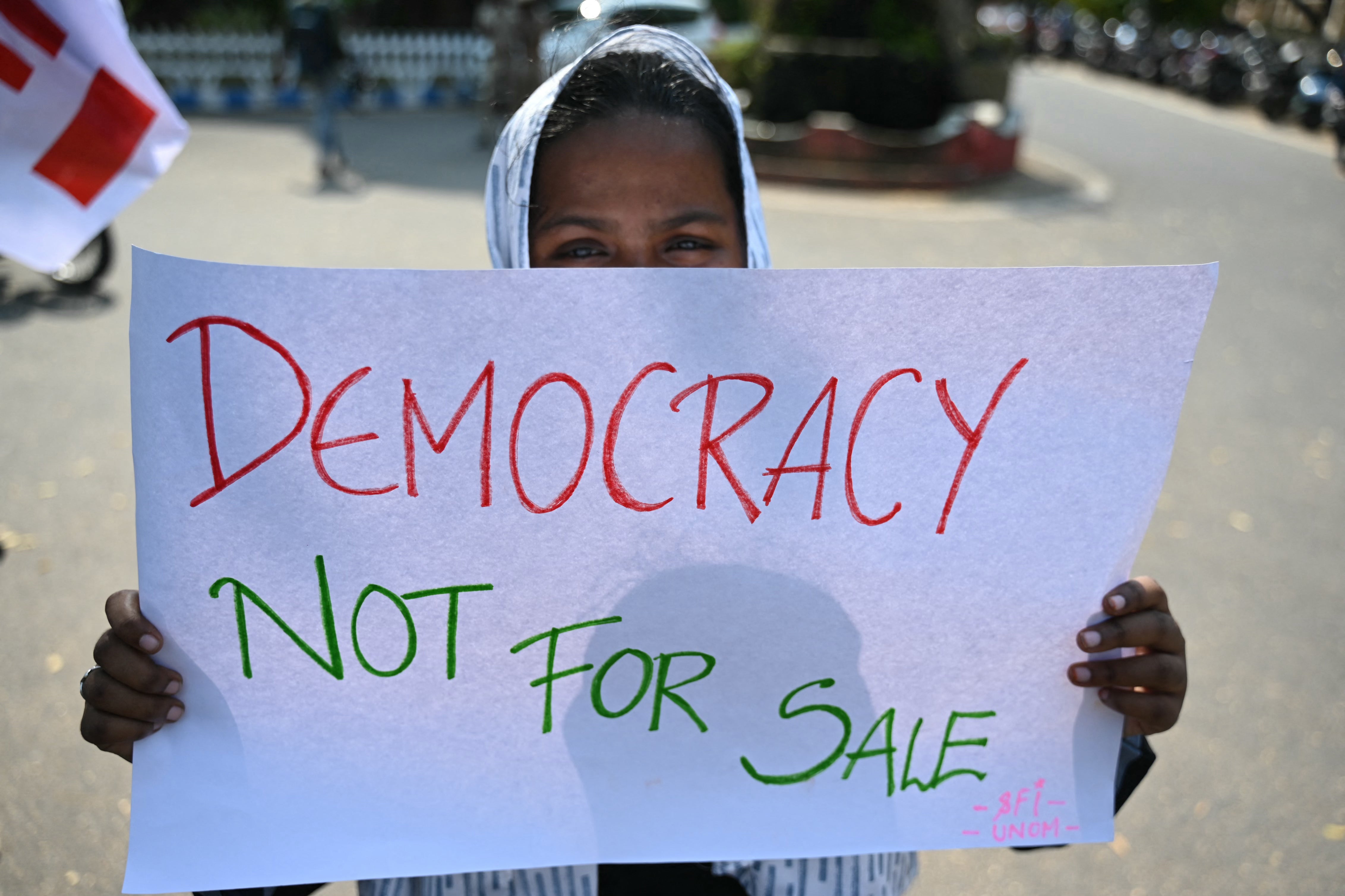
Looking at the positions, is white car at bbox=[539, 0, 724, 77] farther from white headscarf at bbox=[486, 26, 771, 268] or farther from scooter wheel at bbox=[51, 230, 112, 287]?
scooter wheel at bbox=[51, 230, 112, 287]

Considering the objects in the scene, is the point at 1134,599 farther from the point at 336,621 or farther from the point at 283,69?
the point at 283,69

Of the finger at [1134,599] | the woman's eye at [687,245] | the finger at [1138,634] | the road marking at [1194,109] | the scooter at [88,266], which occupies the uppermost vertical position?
the road marking at [1194,109]

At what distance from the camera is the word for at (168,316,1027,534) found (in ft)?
3.12

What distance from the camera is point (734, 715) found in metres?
1.06

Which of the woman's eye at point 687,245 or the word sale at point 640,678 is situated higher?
the woman's eye at point 687,245

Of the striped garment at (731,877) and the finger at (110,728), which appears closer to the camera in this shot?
the finger at (110,728)

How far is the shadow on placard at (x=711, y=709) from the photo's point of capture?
1.03 m

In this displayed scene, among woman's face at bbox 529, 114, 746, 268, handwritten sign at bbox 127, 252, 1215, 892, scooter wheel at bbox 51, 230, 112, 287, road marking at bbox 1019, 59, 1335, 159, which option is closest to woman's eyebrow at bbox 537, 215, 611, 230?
woman's face at bbox 529, 114, 746, 268

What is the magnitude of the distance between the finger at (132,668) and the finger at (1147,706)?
1006 millimetres

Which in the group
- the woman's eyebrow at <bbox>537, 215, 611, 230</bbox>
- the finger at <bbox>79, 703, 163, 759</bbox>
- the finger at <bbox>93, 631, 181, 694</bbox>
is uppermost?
the woman's eyebrow at <bbox>537, 215, 611, 230</bbox>

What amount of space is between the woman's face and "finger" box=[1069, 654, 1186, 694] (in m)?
0.63

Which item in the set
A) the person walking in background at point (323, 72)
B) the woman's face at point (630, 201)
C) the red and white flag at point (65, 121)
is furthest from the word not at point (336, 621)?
the person walking in background at point (323, 72)

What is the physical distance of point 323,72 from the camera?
7.91 m

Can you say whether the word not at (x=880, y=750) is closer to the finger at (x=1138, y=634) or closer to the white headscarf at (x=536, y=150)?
the finger at (x=1138, y=634)
